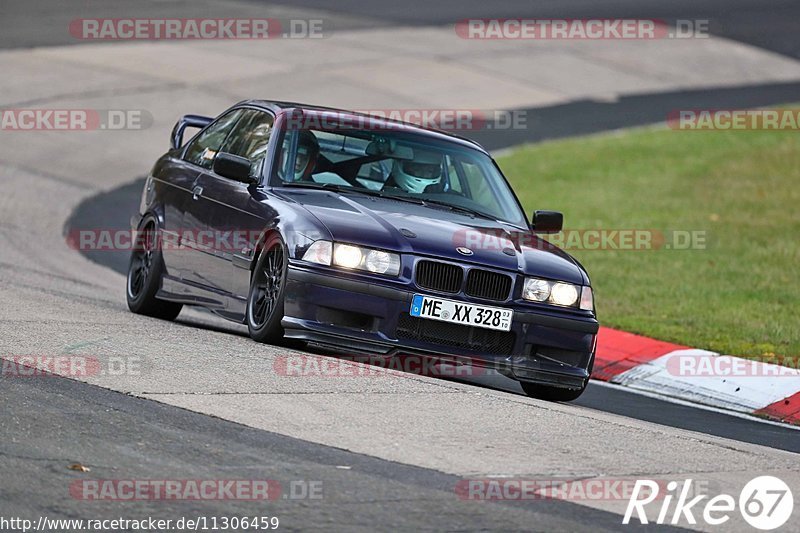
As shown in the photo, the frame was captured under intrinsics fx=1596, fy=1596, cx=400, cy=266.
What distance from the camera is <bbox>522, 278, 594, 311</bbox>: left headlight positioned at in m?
9.38

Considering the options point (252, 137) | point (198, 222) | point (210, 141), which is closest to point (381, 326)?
point (198, 222)

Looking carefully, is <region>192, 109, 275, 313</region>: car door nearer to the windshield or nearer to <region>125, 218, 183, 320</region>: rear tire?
the windshield

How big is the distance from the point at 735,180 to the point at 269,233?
13912 mm

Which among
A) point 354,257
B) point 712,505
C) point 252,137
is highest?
point 252,137

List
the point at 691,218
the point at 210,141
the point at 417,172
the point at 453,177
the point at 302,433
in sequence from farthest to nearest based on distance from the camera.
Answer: the point at 691,218, the point at 210,141, the point at 453,177, the point at 417,172, the point at 302,433

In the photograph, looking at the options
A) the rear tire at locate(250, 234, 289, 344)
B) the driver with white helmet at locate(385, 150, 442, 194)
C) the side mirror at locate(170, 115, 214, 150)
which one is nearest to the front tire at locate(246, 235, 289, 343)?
the rear tire at locate(250, 234, 289, 344)

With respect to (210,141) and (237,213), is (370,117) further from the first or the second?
(210,141)

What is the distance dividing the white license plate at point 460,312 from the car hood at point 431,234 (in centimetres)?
25

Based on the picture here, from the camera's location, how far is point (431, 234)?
9.40m

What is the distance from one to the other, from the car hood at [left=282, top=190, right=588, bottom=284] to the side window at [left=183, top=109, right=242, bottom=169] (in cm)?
151

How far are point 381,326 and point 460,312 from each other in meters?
0.47

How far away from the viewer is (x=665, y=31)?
35.5m

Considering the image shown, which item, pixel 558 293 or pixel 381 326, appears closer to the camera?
pixel 381 326

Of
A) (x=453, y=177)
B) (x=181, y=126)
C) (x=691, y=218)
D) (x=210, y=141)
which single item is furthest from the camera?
(x=691, y=218)
